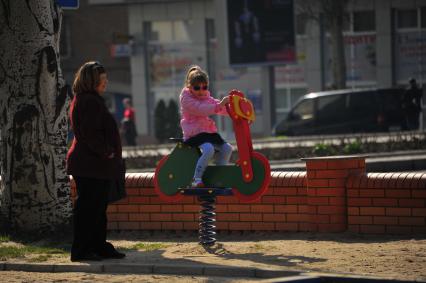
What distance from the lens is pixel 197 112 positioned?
9047 mm

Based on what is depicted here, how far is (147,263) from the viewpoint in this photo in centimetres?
842

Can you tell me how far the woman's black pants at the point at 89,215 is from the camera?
8.91m

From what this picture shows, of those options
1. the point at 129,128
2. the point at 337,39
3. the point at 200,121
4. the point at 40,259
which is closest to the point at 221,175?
the point at 200,121

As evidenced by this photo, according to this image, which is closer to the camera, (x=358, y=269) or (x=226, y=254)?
(x=358, y=269)

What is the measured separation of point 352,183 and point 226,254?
159 centimetres

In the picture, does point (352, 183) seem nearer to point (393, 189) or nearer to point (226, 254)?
point (393, 189)

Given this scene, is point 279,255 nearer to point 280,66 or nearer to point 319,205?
point 319,205

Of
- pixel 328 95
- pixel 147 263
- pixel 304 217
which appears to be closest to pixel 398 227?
pixel 304 217

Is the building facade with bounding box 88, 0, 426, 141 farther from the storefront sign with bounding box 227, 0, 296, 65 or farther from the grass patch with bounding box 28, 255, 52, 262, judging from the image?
the grass patch with bounding box 28, 255, 52, 262

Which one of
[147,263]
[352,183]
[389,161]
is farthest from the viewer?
[389,161]

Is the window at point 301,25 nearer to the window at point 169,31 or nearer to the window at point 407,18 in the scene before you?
the window at point 407,18

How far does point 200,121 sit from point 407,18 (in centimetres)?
3136

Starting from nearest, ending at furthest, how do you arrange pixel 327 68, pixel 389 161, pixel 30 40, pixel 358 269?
1. pixel 358 269
2. pixel 30 40
3. pixel 389 161
4. pixel 327 68

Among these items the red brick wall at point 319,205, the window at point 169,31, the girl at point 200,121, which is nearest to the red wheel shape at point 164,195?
the girl at point 200,121
